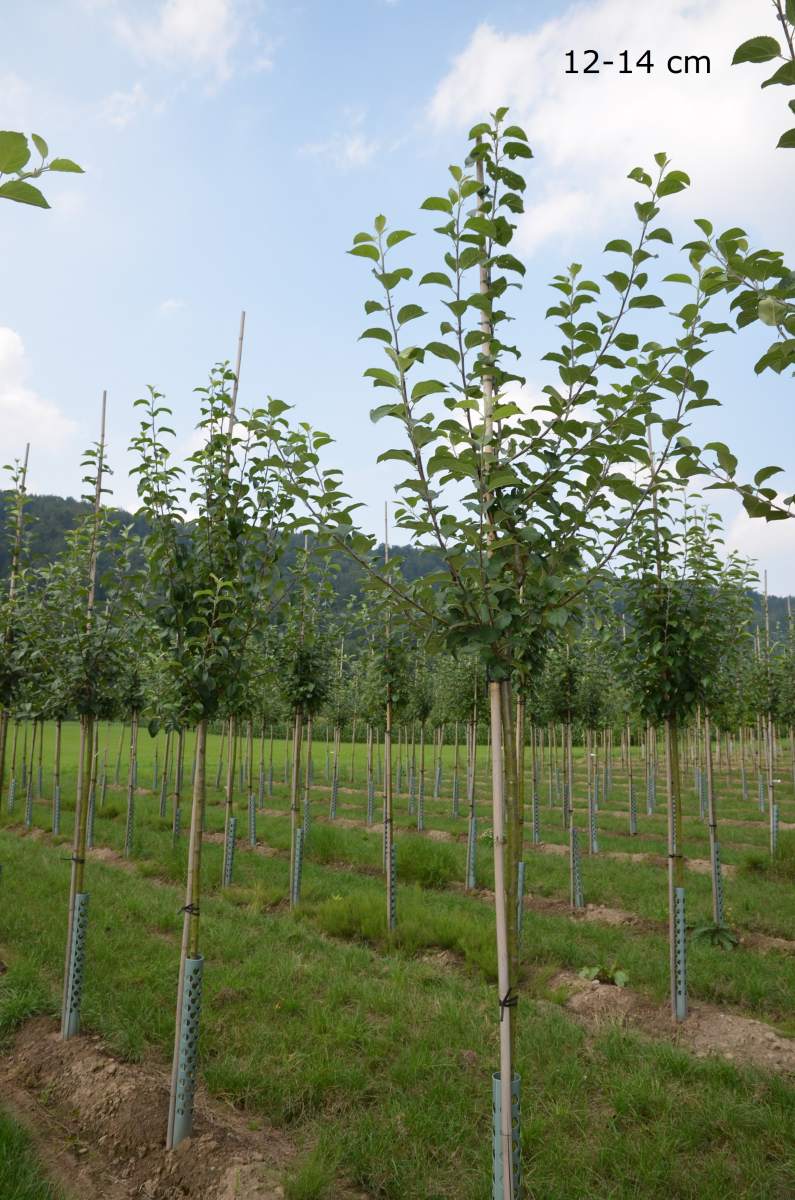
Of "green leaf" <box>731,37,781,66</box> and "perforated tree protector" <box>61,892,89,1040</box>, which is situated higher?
"green leaf" <box>731,37,781,66</box>

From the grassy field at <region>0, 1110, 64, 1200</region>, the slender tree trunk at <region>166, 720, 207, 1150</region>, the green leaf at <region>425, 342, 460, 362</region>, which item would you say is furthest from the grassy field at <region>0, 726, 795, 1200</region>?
the green leaf at <region>425, 342, 460, 362</region>

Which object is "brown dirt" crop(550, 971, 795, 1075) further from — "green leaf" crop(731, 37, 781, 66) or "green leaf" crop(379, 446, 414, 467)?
"green leaf" crop(731, 37, 781, 66)

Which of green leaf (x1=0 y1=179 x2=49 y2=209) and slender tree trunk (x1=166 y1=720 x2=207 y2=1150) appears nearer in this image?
green leaf (x1=0 y1=179 x2=49 y2=209)

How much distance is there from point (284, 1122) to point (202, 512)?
13.0 feet

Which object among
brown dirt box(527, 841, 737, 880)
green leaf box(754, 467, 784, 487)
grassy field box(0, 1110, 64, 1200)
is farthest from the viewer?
brown dirt box(527, 841, 737, 880)

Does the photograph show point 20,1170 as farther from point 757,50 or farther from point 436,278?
point 757,50

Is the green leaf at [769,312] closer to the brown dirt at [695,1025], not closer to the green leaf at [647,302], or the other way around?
the green leaf at [647,302]

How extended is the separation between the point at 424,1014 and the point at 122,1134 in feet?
7.78

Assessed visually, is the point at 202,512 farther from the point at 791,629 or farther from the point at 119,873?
the point at 791,629

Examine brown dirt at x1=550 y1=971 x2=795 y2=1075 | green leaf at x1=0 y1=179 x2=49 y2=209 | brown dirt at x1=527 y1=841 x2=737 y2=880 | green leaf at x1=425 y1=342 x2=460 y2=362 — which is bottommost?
brown dirt at x1=527 y1=841 x2=737 y2=880

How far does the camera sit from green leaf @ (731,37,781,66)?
1.59 meters

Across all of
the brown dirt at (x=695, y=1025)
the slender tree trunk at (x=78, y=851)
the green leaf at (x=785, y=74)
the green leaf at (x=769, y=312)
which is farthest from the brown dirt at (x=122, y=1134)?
the green leaf at (x=785, y=74)

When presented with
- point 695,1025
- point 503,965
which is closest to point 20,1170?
point 503,965

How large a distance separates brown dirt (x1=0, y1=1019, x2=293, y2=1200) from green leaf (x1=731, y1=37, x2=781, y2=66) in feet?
16.2
